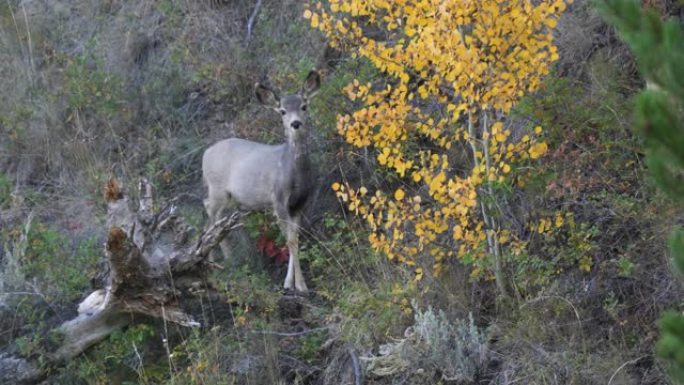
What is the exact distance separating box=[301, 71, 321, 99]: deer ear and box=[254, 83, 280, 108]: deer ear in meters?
0.26

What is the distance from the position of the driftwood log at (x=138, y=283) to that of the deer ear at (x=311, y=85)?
5.88ft

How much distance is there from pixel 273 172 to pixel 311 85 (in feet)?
3.15

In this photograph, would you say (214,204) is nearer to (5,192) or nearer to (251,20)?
(5,192)

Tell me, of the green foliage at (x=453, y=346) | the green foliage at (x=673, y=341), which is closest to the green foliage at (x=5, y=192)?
the green foliage at (x=453, y=346)

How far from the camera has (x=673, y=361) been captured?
13.9 ft

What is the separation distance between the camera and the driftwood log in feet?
29.0

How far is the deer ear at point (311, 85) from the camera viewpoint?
34.3ft

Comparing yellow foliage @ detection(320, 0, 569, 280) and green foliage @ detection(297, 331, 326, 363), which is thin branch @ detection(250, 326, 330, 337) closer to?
green foliage @ detection(297, 331, 326, 363)

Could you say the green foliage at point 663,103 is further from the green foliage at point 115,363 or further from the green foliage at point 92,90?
the green foliage at point 92,90

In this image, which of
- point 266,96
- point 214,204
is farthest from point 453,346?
point 214,204

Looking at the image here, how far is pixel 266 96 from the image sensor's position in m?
10.3

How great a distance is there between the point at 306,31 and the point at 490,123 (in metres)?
4.93

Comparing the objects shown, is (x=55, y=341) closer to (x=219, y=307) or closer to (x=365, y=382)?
(x=219, y=307)

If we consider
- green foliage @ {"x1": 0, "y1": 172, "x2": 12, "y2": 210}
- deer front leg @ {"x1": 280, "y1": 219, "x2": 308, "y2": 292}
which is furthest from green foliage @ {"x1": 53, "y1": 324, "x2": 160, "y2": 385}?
green foliage @ {"x1": 0, "y1": 172, "x2": 12, "y2": 210}
